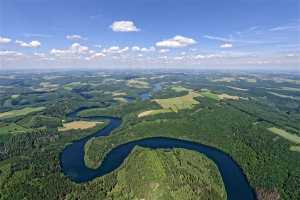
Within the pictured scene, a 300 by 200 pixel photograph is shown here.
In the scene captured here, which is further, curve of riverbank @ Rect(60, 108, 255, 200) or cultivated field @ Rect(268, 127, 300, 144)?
cultivated field @ Rect(268, 127, 300, 144)

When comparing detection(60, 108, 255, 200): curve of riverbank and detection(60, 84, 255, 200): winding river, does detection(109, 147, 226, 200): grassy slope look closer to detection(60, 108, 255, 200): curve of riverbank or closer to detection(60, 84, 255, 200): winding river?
detection(60, 84, 255, 200): winding river

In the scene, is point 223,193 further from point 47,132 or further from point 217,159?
point 47,132

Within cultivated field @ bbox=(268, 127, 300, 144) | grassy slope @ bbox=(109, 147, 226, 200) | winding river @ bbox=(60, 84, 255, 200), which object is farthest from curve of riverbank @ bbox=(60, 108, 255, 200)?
cultivated field @ bbox=(268, 127, 300, 144)

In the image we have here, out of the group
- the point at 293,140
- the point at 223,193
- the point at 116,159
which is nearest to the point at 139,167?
the point at 116,159

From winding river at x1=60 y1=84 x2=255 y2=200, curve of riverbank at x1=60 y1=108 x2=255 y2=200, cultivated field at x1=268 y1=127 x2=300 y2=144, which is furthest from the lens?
cultivated field at x1=268 y1=127 x2=300 y2=144

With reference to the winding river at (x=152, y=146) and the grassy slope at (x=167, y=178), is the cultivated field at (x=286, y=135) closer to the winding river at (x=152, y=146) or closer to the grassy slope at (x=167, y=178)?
the winding river at (x=152, y=146)

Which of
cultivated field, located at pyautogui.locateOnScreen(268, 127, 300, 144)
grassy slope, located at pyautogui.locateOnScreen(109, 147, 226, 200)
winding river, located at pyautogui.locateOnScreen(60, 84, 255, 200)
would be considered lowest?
winding river, located at pyautogui.locateOnScreen(60, 84, 255, 200)

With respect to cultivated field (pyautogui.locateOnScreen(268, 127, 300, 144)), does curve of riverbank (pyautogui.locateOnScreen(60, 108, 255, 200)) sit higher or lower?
lower
